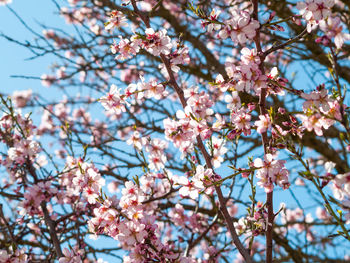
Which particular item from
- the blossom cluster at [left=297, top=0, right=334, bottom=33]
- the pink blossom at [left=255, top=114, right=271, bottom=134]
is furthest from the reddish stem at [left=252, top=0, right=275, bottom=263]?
the blossom cluster at [left=297, top=0, right=334, bottom=33]

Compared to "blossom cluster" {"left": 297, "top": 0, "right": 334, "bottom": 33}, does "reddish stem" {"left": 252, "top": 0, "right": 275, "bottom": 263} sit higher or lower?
lower

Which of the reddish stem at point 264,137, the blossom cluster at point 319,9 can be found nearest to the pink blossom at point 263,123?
the reddish stem at point 264,137

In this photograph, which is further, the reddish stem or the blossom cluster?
the reddish stem

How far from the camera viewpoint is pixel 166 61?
2096 millimetres

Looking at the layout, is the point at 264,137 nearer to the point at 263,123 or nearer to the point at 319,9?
the point at 263,123

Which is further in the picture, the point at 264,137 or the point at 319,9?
the point at 264,137

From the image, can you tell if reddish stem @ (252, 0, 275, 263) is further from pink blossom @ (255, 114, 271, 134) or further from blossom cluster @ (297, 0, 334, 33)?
blossom cluster @ (297, 0, 334, 33)

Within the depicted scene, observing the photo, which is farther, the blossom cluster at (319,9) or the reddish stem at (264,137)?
the reddish stem at (264,137)

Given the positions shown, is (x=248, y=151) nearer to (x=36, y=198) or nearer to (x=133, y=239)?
(x=36, y=198)

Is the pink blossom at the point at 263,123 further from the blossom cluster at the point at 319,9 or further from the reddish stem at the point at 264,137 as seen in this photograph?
the blossom cluster at the point at 319,9

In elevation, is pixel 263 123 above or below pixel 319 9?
below

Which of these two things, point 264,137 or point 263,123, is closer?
point 263,123


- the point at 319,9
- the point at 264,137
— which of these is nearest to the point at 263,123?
the point at 264,137

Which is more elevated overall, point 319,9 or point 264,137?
point 319,9
